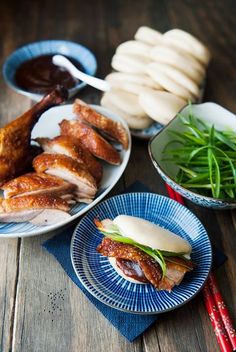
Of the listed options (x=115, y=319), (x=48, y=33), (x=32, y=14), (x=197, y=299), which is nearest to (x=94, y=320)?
(x=115, y=319)

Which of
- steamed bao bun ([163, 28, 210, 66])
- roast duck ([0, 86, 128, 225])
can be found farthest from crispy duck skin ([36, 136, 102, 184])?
steamed bao bun ([163, 28, 210, 66])

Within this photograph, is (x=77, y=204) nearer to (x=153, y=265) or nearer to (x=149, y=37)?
(x=153, y=265)

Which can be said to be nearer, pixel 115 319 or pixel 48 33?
pixel 115 319

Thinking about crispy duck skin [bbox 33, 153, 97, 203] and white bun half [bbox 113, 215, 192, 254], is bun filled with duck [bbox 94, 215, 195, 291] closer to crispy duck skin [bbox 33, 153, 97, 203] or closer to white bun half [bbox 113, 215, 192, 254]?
white bun half [bbox 113, 215, 192, 254]

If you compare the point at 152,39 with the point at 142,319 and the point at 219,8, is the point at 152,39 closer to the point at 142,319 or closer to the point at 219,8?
the point at 219,8

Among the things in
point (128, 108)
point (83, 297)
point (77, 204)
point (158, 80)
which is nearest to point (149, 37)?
point (158, 80)
